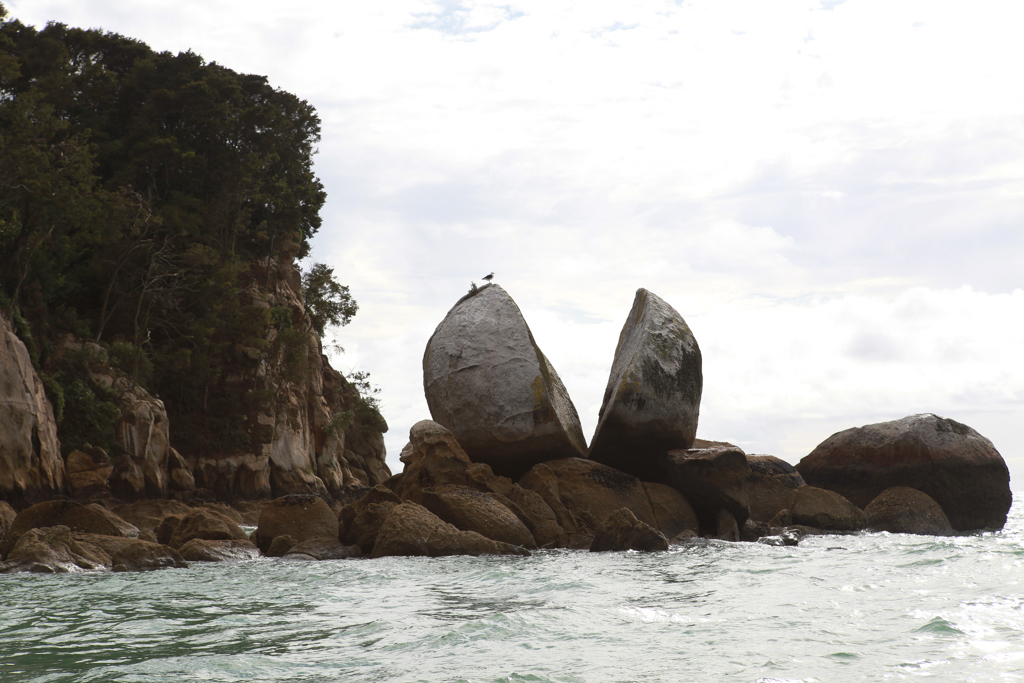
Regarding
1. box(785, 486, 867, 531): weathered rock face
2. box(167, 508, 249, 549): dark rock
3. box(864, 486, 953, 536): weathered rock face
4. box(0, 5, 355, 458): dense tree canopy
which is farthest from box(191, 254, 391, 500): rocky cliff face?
box(864, 486, 953, 536): weathered rock face

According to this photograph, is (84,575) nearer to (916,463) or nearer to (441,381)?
(441,381)

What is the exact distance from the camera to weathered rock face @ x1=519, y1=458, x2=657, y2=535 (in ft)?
51.8

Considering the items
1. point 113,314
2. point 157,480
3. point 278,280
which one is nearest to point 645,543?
point 157,480

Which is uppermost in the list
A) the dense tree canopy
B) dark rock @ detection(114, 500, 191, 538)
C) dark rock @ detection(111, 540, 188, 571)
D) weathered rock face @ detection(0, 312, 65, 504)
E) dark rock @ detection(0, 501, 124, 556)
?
the dense tree canopy

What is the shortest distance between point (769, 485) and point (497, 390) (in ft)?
24.1

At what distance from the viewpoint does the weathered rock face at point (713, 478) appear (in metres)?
16.5

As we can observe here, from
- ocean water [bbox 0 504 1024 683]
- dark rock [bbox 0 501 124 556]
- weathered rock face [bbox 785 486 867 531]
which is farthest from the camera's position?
weathered rock face [bbox 785 486 867 531]

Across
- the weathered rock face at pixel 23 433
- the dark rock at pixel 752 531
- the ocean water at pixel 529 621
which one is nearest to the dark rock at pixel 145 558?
the ocean water at pixel 529 621

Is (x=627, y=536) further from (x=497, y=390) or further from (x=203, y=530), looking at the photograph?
(x=203, y=530)

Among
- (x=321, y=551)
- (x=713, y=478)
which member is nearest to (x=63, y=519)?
(x=321, y=551)

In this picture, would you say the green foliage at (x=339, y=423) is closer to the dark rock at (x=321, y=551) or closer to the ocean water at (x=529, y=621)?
the dark rock at (x=321, y=551)

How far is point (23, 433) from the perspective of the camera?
20078mm

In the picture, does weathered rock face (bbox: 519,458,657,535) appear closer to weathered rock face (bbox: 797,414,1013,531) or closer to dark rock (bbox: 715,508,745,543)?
dark rock (bbox: 715,508,745,543)

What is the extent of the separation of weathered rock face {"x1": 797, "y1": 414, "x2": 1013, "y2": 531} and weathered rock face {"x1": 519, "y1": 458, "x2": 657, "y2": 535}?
6.45 meters
